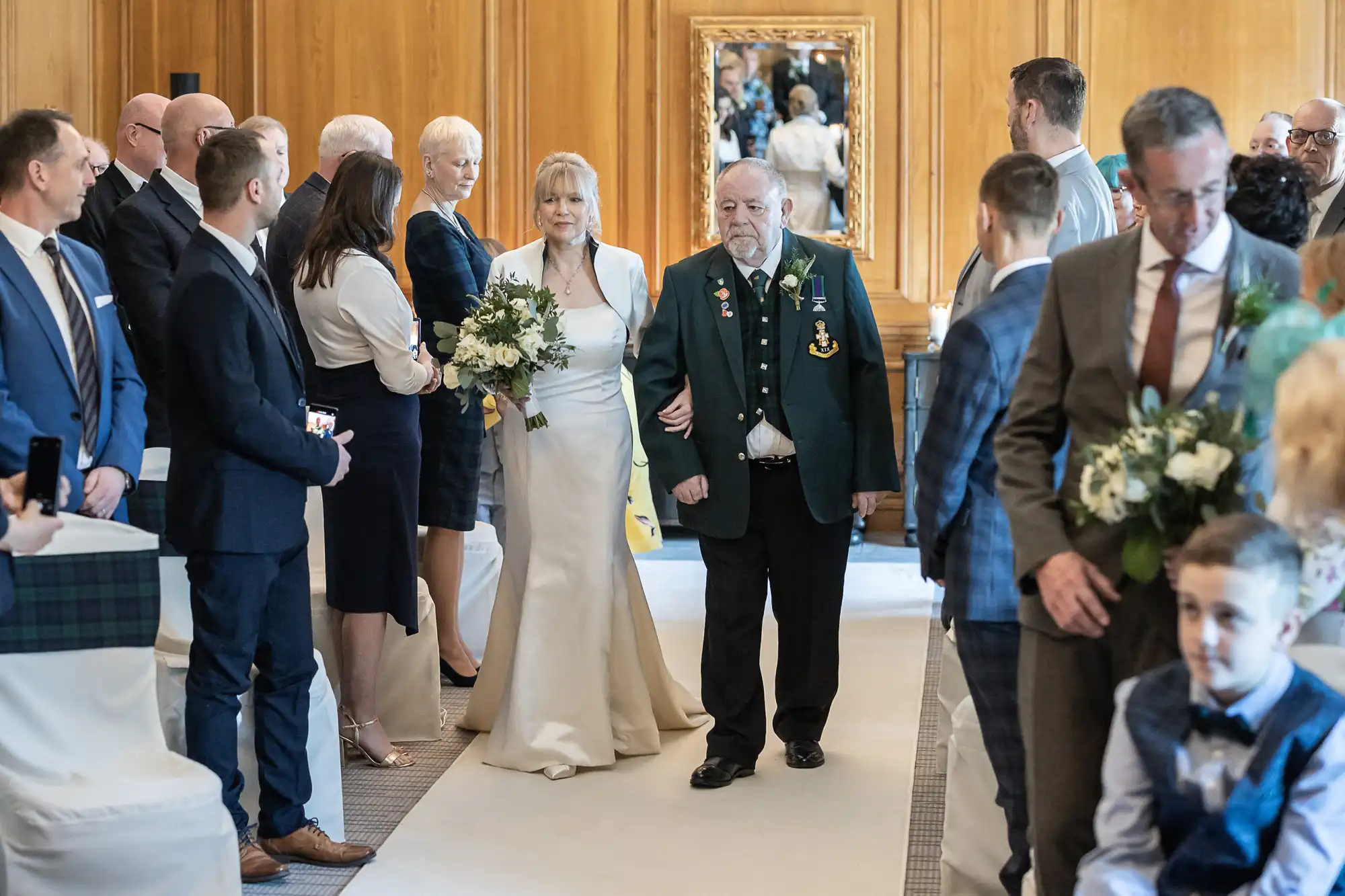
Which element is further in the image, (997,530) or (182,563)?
(182,563)

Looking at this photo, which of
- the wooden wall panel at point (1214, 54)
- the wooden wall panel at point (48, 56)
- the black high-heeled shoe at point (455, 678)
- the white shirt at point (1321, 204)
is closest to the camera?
the white shirt at point (1321, 204)

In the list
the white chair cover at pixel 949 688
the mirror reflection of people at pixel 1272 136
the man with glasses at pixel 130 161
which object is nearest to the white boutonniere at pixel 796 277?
the white chair cover at pixel 949 688

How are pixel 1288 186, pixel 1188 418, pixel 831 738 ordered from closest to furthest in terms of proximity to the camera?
pixel 1188 418
pixel 1288 186
pixel 831 738

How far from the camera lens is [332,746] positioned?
13.8 feet

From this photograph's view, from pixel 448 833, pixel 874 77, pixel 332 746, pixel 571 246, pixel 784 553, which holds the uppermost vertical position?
pixel 874 77

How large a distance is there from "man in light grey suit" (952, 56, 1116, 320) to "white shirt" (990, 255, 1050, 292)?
0.85 metres

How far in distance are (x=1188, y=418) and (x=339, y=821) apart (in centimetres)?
266

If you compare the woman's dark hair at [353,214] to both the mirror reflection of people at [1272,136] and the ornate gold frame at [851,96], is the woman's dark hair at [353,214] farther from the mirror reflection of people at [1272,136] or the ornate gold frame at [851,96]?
the ornate gold frame at [851,96]

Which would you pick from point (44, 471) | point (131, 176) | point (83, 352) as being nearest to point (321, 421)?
point (83, 352)

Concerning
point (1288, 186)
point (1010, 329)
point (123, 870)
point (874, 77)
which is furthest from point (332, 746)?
point (874, 77)

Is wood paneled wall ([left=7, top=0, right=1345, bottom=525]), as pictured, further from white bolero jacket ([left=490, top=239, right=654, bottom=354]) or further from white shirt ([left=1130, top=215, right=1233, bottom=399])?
white shirt ([left=1130, top=215, right=1233, bottom=399])

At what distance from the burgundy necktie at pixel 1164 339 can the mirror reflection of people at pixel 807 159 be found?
6.85 m

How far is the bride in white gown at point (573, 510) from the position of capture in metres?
4.87

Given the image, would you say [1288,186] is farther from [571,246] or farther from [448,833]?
[448,833]
